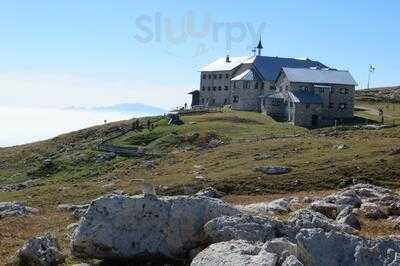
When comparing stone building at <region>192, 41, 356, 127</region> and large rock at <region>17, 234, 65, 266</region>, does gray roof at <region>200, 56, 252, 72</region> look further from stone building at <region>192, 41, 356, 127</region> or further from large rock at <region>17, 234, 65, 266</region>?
large rock at <region>17, 234, 65, 266</region>

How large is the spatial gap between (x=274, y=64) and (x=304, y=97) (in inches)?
999

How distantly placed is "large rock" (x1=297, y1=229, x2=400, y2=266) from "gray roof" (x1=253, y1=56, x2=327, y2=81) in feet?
377

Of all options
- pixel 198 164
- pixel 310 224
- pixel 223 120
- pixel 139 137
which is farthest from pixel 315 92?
pixel 310 224

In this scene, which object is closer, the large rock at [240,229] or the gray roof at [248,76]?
the large rock at [240,229]

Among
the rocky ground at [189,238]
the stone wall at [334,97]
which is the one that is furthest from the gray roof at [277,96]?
the rocky ground at [189,238]

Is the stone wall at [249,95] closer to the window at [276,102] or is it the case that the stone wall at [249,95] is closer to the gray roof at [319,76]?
the window at [276,102]

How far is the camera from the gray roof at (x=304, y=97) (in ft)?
365

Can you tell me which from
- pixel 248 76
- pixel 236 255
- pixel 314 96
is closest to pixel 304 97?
pixel 314 96

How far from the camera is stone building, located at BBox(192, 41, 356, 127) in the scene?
371ft

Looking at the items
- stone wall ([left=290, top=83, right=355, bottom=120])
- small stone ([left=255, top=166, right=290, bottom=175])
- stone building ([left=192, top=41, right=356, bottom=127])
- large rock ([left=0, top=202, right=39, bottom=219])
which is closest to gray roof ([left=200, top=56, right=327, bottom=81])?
stone building ([left=192, top=41, right=356, bottom=127])

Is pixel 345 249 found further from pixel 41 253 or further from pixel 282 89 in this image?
pixel 282 89

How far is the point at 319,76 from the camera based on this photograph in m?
120

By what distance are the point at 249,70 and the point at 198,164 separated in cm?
6642

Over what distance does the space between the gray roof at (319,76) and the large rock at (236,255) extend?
10255 centimetres
